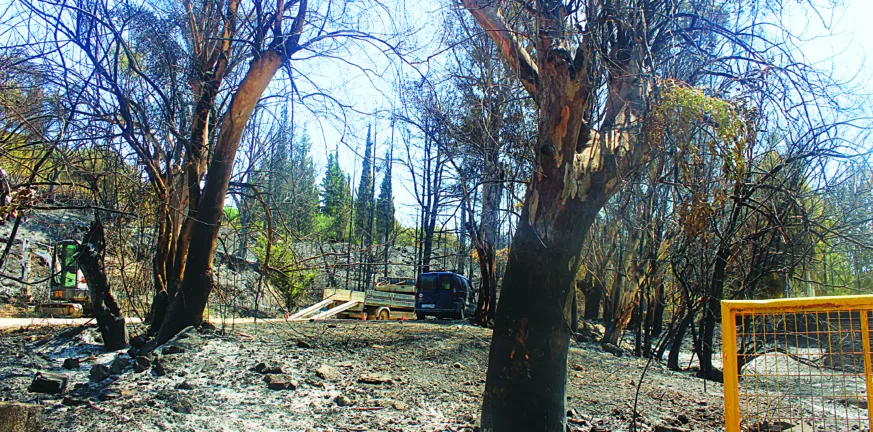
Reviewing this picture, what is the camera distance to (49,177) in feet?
19.4

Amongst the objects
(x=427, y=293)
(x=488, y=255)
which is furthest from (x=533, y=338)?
(x=427, y=293)

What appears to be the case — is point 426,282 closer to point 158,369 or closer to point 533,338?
point 158,369

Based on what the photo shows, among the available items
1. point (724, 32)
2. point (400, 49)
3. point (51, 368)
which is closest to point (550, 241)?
point (724, 32)

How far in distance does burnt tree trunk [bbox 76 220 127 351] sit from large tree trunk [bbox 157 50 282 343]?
0.65 metres

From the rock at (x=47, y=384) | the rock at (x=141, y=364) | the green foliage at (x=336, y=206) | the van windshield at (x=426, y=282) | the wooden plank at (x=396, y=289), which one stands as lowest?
the rock at (x=47, y=384)

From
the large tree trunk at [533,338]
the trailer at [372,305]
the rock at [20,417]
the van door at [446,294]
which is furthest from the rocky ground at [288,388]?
the trailer at [372,305]

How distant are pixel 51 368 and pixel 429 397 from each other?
13.4ft

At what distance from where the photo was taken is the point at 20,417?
4117 mm

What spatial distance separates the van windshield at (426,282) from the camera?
21.0 meters

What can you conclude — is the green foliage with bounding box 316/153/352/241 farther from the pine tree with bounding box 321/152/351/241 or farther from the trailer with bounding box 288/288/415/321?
the trailer with bounding box 288/288/415/321

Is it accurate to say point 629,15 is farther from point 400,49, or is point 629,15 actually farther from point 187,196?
point 187,196

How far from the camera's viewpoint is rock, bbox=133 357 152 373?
5.82 meters

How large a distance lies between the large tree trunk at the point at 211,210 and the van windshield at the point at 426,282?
1394 centimetres

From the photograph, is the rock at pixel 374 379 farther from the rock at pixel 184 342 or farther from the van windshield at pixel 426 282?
the van windshield at pixel 426 282
